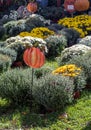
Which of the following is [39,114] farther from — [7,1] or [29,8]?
[7,1]

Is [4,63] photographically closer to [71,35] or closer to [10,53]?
[10,53]

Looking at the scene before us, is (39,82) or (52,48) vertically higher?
(39,82)

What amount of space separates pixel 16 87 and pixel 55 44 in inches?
157

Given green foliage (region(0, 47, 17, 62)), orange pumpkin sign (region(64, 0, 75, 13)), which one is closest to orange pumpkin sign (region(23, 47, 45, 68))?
green foliage (region(0, 47, 17, 62))

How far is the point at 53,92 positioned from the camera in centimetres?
642

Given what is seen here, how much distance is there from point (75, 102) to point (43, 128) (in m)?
1.19

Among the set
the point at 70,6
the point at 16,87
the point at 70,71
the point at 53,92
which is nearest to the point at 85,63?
the point at 70,71

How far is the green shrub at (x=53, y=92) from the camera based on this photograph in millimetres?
6430

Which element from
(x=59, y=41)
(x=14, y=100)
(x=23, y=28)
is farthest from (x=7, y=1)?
(x=14, y=100)

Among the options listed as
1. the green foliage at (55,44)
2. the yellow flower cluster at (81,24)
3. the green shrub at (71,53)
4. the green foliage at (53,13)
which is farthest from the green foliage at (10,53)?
the green foliage at (53,13)

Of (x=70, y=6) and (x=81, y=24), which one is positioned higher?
(x=70, y=6)

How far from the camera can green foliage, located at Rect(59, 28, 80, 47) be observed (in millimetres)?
11805

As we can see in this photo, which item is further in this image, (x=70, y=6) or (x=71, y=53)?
(x=70, y=6)

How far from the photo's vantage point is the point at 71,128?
6105 millimetres
